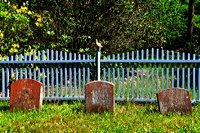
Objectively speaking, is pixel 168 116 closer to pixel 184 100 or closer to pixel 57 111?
pixel 184 100

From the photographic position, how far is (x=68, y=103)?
7.33m

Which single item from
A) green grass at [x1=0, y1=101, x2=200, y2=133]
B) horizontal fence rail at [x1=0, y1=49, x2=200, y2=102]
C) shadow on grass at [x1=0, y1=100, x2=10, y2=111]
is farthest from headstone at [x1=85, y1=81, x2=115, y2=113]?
shadow on grass at [x1=0, y1=100, x2=10, y2=111]

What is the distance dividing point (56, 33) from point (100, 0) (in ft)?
5.84

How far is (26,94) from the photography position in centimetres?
627

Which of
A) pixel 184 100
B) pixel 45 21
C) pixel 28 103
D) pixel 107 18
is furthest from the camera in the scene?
pixel 107 18

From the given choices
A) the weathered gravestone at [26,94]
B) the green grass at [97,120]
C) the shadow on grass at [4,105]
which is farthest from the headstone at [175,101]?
the shadow on grass at [4,105]

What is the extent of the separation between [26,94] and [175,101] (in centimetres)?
331

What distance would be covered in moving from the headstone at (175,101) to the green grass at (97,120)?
0.14 meters

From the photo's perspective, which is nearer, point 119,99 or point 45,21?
point 119,99

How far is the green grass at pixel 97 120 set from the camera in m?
4.99

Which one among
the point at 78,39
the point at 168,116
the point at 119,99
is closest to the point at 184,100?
the point at 168,116

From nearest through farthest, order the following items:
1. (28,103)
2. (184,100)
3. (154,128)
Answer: (154,128)
(184,100)
(28,103)

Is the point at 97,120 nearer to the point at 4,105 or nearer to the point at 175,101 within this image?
the point at 175,101

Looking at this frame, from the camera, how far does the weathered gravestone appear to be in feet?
20.4
